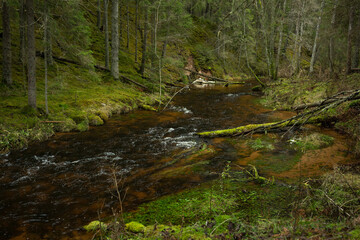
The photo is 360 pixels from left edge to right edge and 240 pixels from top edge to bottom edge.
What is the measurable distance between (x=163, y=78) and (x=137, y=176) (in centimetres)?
1681

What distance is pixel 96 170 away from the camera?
5984 millimetres

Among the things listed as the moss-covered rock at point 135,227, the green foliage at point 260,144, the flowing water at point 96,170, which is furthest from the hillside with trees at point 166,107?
the flowing water at point 96,170

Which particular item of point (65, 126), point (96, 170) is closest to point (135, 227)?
point (96, 170)

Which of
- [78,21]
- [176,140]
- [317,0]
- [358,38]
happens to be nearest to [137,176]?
[176,140]

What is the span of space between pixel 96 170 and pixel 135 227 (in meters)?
3.25

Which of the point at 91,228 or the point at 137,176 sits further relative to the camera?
the point at 137,176

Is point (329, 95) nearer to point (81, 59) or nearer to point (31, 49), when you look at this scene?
point (81, 59)

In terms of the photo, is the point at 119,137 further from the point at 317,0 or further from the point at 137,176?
the point at 317,0

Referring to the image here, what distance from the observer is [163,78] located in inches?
843

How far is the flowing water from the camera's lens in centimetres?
397

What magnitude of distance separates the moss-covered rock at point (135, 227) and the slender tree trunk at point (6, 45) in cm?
1223

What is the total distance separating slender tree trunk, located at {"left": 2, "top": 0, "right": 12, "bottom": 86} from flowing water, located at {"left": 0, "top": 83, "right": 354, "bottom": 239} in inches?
231

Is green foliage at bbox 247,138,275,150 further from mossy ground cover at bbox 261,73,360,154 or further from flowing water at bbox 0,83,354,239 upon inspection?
mossy ground cover at bbox 261,73,360,154

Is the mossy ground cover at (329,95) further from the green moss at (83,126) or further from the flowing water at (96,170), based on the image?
the green moss at (83,126)
